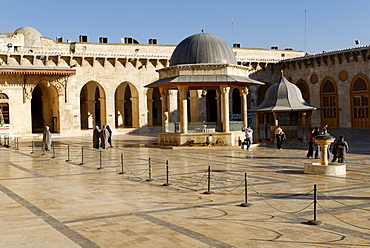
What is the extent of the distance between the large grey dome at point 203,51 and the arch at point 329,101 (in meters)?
15.5

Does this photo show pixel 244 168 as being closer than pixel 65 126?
Yes

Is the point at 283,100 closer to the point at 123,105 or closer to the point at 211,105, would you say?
the point at 123,105

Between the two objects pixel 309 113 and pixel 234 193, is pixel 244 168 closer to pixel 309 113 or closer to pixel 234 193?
pixel 234 193

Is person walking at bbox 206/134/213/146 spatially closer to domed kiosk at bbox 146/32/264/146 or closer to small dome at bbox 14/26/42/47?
domed kiosk at bbox 146/32/264/146

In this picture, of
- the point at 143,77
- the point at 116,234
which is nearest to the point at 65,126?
the point at 143,77

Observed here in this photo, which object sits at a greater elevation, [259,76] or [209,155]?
[259,76]

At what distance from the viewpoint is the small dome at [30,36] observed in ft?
119

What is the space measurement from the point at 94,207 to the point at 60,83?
28.1 m

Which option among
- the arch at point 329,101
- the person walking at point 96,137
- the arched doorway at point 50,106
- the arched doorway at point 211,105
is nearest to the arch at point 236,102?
the arched doorway at point 211,105

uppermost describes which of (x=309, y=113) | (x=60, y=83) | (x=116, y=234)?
(x=60, y=83)

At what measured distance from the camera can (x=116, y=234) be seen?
6.92 metres

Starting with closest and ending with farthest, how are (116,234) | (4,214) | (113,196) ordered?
(116,234) → (4,214) → (113,196)

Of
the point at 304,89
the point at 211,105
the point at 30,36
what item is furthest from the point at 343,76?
the point at 30,36

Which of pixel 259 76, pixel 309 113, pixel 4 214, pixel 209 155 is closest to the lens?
pixel 4 214
